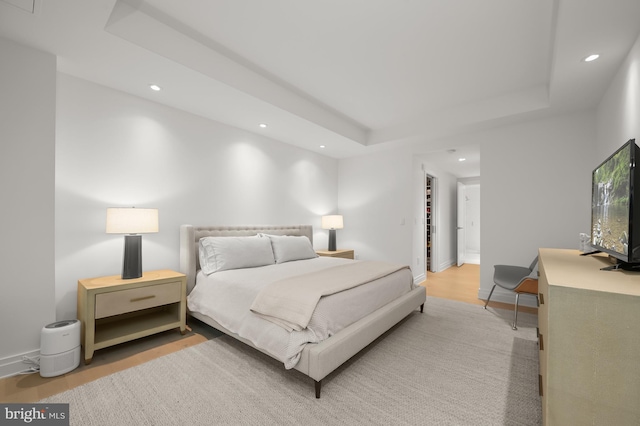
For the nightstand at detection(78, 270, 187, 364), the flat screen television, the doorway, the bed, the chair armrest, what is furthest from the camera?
the doorway

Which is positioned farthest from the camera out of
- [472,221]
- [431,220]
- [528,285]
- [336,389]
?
[472,221]

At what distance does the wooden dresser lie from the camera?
0.97 m

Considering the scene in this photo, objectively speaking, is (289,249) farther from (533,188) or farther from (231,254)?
(533,188)

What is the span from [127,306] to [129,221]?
2.46 ft

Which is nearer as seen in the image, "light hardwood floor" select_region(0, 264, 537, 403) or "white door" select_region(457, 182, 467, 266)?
"light hardwood floor" select_region(0, 264, 537, 403)

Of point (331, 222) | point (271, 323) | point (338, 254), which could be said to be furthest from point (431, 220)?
point (271, 323)

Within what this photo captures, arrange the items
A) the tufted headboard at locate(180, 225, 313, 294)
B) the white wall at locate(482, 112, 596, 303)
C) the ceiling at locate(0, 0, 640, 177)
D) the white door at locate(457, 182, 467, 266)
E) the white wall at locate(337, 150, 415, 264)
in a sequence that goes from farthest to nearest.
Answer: the white door at locate(457, 182, 467, 266), the white wall at locate(337, 150, 415, 264), the white wall at locate(482, 112, 596, 303), the tufted headboard at locate(180, 225, 313, 294), the ceiling at locate(0, 0, 640, 177)

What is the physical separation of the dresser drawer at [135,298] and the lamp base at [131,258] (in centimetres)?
19

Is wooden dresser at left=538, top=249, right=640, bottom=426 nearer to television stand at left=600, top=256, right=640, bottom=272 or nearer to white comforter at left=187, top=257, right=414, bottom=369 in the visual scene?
television stand at left=600, top=256, right=640, bottom=272

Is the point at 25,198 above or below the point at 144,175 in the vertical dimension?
below

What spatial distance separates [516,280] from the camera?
3.20 meters

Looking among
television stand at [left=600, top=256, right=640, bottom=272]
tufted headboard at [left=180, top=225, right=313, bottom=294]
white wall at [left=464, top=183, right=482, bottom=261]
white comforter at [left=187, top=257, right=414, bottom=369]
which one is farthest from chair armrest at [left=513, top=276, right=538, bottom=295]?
white wall at [left=464, top=183, right=482, bottom=261]

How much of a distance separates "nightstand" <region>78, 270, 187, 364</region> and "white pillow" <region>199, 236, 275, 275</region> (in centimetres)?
33

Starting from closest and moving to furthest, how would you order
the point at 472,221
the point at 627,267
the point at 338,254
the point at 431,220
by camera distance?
the point at 627,267 → the point at 338,254 → the point at 431,220 → the point at 472,221
